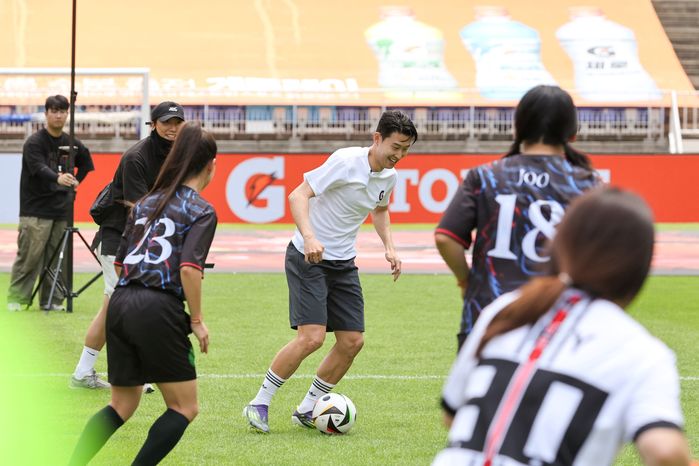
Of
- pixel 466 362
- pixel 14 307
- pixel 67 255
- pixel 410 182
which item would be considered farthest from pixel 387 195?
pixel 410 182

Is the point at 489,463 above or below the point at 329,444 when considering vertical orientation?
above

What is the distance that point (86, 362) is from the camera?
339 inches

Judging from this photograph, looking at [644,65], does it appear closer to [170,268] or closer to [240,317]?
[240,317]

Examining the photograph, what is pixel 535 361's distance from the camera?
8.29 ft

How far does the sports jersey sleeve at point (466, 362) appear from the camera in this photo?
2672 mm

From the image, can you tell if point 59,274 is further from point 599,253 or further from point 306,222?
point 599,253

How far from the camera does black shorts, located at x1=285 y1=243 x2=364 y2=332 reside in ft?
24.0

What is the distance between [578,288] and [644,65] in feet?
125

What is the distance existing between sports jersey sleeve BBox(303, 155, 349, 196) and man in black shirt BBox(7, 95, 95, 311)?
5864mm

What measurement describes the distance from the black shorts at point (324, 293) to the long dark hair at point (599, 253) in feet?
15.7

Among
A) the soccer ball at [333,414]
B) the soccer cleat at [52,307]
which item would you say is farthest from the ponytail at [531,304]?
the soccer cleat at [52,307]

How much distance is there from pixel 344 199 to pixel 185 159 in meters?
2.03

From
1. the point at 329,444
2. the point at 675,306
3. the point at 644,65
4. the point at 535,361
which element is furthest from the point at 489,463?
the point at 644,65

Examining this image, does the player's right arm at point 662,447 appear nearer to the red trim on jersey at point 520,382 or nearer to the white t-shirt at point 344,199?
the red trim on jersey at point 520,382
